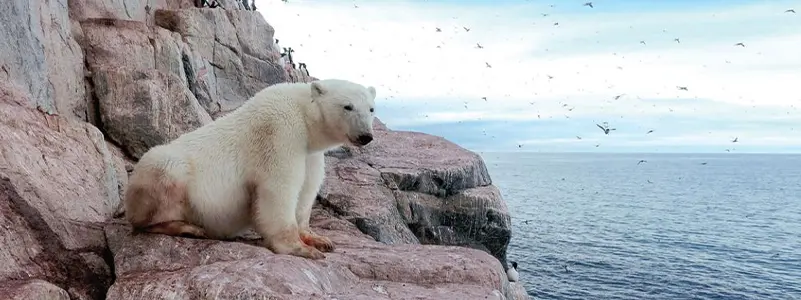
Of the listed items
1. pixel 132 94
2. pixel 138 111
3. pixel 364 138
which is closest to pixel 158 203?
pixel 364 138

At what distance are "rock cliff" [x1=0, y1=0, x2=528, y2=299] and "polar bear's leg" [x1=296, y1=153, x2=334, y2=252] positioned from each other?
0.84ft

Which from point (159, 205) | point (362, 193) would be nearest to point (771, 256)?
point (362, 193)

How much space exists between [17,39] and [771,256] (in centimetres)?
3865

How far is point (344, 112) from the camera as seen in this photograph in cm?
702

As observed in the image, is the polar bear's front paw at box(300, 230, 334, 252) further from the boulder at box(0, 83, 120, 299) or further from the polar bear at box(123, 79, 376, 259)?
the boulder at box(0, 83, 120, 299)

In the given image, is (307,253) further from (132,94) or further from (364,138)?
(132,94)

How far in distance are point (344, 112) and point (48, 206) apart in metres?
3.06

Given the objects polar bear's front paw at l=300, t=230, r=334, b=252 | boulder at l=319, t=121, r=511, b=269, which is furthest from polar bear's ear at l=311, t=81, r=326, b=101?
boulder at l=319, t=121, r=511, b=269

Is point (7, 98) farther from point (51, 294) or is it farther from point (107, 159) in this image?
point (51, 294)

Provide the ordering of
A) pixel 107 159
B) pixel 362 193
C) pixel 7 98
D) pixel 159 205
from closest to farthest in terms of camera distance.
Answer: pixel 159 205
pixel 7 98
pixel 107 159
pixel 362 193

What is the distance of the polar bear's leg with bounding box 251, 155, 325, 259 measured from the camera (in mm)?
6684

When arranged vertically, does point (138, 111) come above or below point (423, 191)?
above

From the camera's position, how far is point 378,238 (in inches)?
432

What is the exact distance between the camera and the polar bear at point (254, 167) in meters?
6.70
